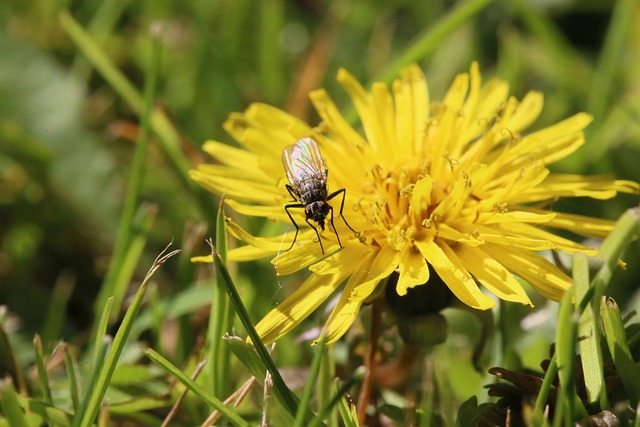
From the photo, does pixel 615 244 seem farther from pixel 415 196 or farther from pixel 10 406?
pixel 10 406

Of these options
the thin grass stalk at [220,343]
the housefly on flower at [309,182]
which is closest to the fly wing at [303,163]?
the housefly on flower at [309,182]

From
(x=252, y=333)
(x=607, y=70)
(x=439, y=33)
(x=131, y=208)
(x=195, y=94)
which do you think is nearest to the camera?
(x=252, y=333)

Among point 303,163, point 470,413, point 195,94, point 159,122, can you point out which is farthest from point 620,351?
point 195,94

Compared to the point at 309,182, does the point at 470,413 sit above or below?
below

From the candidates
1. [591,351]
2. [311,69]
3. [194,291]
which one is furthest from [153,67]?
[591,351]

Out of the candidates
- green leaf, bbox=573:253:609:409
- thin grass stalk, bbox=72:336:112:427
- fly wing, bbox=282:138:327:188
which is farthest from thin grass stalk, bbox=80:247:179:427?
green leaf, bbox=573:253:609:409
